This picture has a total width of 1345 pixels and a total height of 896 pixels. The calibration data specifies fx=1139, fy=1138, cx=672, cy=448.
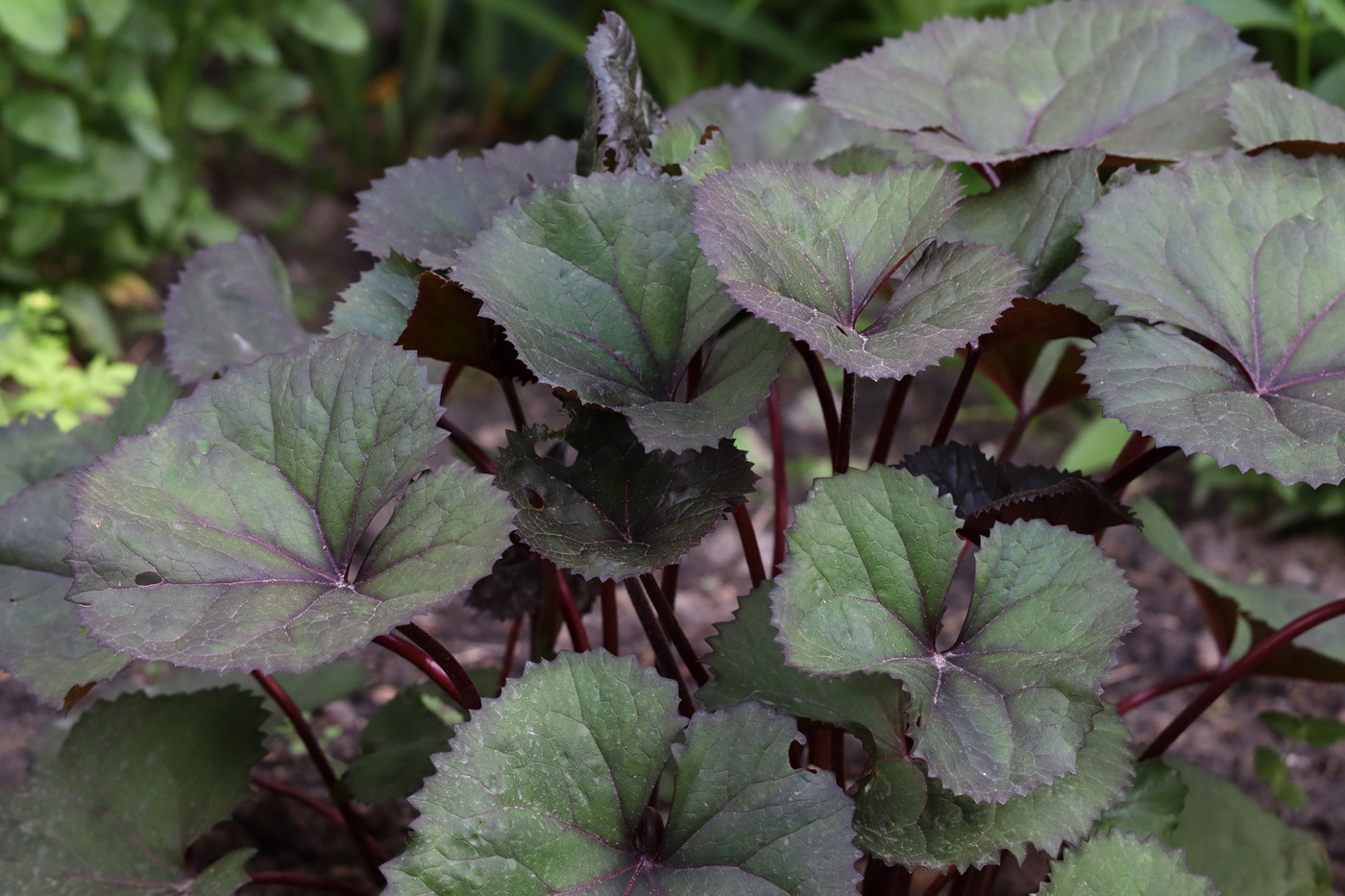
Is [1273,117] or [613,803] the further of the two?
[1273,117]

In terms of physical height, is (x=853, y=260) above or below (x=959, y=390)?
above

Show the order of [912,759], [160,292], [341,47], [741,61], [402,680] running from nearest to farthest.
Answer: 1. [912,759]
2. [402,680]
3. [341,47]
4. [160,292]
5. [741,61]

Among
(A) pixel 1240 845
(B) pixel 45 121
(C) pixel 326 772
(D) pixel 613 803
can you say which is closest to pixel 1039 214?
(D) pixel 613 803

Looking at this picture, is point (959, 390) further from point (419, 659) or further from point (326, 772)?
point (326, 772)

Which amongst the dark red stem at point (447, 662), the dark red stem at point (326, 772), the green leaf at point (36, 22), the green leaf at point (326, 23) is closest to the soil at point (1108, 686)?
the dark red stem at point (326, 772)

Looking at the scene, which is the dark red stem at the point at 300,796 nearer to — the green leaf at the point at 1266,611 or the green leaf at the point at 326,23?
the green leaf at the point at 1266,611

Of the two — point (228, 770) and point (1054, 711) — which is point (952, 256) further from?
point (228, 770)

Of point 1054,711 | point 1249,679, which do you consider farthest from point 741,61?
point 1054,711
